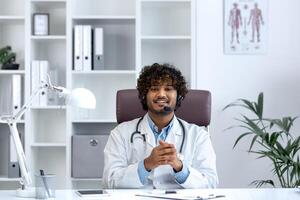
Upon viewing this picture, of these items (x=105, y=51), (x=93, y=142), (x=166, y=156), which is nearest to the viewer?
(x=166, y=156)

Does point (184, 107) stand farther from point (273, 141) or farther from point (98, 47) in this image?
point (98, 47)

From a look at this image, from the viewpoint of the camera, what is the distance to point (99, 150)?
3803mm

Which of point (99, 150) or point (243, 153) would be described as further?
point (243, 153)

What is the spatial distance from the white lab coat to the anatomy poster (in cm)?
157

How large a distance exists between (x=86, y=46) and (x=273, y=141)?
55.5 inches

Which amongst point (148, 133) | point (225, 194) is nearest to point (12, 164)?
point (148, 133)

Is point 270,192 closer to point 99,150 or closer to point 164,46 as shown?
point 99,150

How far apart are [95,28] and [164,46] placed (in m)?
0.54

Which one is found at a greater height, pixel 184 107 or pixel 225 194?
pixel 184 107

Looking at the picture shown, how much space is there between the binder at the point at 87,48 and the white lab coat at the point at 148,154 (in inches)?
50.3

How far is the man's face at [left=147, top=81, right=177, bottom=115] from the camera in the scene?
8.38 feet

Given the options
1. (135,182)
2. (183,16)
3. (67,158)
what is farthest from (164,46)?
(135,182)

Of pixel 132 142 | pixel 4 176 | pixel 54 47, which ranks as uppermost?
pixel 54 47

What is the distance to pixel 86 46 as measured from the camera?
3.85 m
